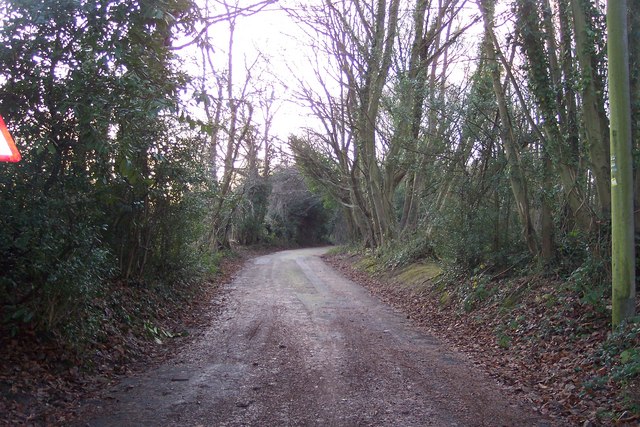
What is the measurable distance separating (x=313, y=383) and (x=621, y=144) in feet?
16.3

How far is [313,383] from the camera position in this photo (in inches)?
264

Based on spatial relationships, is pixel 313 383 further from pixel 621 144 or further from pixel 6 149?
pixel 621 144

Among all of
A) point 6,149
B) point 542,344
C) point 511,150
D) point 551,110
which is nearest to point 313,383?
point 542,344

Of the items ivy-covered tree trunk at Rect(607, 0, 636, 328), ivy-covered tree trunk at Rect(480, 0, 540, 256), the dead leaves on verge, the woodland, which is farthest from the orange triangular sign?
ivy-covered tree trunk at Rect(480, 0, 540, 256)

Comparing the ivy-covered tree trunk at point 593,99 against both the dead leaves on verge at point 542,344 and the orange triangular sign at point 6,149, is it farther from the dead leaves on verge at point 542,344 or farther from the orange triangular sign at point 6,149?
the orange triangular sign at point 6,149

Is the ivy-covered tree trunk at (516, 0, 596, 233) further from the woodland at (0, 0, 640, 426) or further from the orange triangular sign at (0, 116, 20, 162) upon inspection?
the orange triangular sign at (0, 116, 20, 162)

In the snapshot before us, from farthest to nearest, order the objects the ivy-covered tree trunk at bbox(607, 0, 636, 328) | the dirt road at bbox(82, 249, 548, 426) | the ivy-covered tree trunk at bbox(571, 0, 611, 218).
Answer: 1. the ivy-covered tree trunk at bbox(571, 0, 611, 218)
2. the ivy-covered tree trunk at bbox(607, 0, 636, 328)
3. the dirt road at bbox(82, 249, 548, 426)

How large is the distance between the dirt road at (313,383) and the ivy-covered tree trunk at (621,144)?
2.34 meters

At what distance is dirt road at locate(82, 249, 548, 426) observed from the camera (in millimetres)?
5578

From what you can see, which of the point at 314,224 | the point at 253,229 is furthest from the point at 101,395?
the point at 314,224

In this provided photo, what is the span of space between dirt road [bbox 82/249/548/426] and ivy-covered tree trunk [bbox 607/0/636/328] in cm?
234

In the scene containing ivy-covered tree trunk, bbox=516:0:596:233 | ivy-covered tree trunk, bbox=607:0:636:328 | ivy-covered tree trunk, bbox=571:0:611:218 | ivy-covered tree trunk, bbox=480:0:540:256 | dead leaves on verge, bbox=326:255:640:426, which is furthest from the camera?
ivy-covered tree trunk, bbox=480:0:540:256

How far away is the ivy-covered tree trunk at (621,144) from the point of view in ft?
22.5

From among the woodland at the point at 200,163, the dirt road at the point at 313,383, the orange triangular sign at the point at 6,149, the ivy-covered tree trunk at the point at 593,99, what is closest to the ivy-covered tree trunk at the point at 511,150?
the woodland at the point at 200,163
